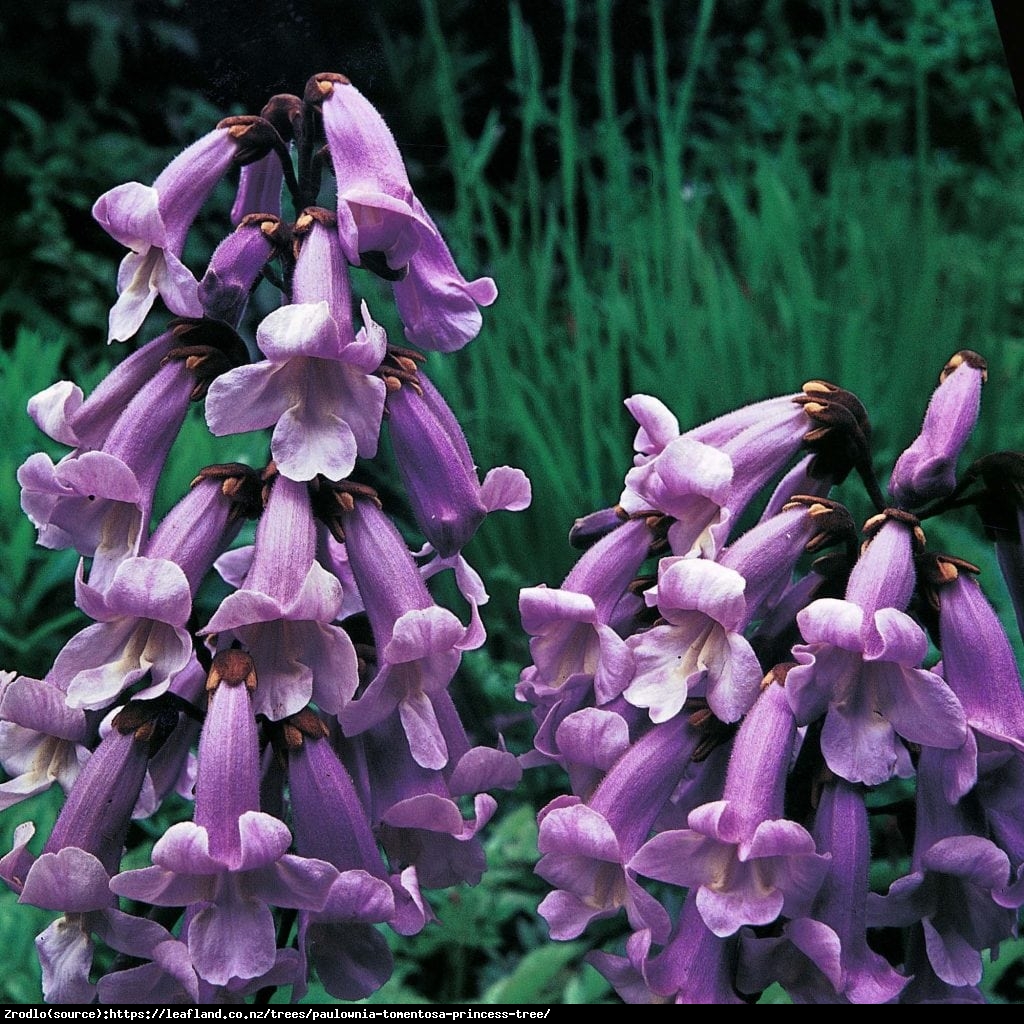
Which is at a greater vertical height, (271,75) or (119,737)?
(271,75)

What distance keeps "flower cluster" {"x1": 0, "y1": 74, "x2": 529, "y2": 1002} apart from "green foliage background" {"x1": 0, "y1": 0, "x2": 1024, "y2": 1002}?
16 centimetres

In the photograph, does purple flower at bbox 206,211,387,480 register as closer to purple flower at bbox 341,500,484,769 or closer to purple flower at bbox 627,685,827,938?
purple flower at bbox 341,500,484,769

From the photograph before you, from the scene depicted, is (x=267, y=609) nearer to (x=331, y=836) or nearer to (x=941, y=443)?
(x=331, y=836)

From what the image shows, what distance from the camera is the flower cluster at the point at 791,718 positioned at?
0.71 meters

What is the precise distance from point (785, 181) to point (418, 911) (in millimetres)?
769

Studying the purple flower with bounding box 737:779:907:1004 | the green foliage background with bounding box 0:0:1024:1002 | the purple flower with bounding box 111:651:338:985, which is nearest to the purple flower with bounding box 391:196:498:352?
the green foliage background with bounding box 0:0:1024:1002

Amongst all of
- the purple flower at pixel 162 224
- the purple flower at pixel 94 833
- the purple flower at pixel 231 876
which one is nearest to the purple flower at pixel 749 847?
the purple flower at pixel 231 876

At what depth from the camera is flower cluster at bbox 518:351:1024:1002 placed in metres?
0.71

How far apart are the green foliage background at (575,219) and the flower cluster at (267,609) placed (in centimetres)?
16

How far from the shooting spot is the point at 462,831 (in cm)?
A: 78

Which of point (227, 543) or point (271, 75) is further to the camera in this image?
point (271, 75)

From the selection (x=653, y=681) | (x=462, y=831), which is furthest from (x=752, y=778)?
(x=462, y=831)

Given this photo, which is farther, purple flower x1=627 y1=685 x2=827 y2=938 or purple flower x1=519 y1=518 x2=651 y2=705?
purple flower x1=519 y1=518 x2=651 y2=705
